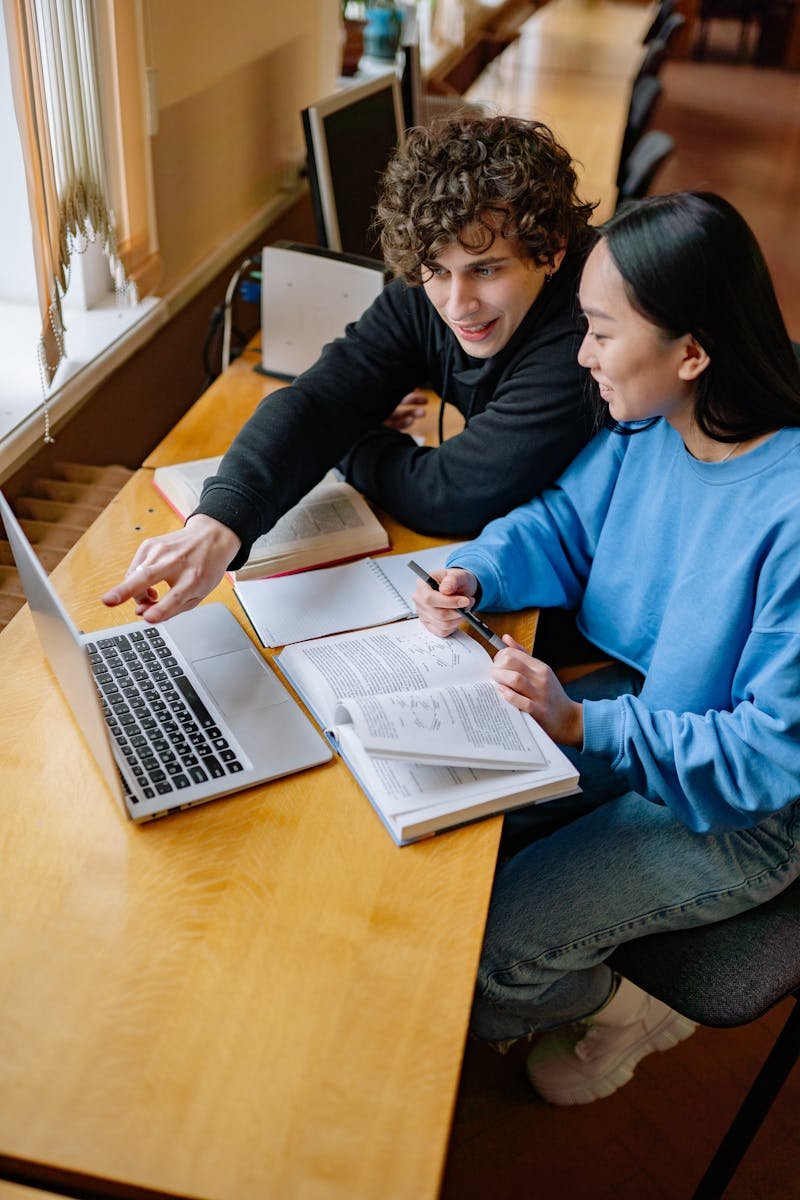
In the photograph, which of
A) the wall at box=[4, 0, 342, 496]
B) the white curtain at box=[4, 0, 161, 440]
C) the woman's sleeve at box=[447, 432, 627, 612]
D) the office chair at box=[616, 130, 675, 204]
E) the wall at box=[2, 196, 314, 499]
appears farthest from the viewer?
the office chair at box=[616, 130, 675, 204]

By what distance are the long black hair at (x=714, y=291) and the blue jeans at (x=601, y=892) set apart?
1.59 ft

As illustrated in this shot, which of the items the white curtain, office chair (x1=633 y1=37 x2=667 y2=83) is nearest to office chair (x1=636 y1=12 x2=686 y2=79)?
office chair (x1=633 y1=37 x2=667 y2=83)

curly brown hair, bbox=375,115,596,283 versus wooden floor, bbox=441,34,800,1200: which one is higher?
curly brown hair, bbox=375,115,596,283

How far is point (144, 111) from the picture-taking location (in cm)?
182

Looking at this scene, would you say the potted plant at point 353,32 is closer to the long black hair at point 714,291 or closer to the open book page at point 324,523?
the open book page at point 324,523

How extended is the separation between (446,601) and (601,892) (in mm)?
383

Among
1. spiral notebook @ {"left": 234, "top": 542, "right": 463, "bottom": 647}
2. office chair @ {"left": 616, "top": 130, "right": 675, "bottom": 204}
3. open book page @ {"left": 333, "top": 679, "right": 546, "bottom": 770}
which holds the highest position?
office chair @ {"left": 616, "top": 130, "right": 675, "bottom": 204}

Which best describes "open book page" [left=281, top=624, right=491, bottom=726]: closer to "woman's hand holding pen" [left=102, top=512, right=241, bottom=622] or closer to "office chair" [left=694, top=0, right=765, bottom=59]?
"woman's hand holding pen" [left=102, top=512, right=241, bottom=622]

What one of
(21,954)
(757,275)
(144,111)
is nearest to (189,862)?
(21,954)

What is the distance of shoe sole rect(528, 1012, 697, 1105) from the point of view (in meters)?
1.51

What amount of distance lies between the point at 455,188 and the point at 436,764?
2.41ft

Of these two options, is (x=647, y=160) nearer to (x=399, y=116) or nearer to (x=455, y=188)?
(x=399, y=116)

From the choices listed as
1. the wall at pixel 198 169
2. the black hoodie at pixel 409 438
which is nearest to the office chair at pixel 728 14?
the wall at pixel 198 169

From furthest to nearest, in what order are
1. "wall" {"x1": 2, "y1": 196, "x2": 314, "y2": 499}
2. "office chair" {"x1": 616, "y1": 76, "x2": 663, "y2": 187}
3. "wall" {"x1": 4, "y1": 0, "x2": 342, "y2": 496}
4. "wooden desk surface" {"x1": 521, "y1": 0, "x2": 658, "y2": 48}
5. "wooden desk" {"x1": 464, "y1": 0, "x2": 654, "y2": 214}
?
"wooden desk surface" {"x1": 521, "y1": 0, "x2": 658, "y2": 48} → "office chair" {"x1": 616, "y1": 76, "x2": 663, "y2": 187} → "wooden desk" {"x1": 464, "y1": 0, "x2": 654, "y2": 214} → "wall" {"x1": 4, "y1": 0, "x2": 342, "y2": 496} → "wall" {"x1": 2, "y1": 196, "x2": 314, "y2": 499}
